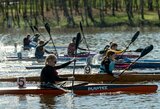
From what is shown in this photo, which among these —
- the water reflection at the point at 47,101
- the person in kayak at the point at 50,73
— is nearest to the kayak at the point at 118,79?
the person in kayak at the point at 50,73

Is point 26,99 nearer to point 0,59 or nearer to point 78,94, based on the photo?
point 78,94

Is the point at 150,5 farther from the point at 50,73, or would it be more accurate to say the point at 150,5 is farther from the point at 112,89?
the point at 50,73

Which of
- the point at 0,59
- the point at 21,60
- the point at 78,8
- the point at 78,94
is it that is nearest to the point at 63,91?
the point at 78,94

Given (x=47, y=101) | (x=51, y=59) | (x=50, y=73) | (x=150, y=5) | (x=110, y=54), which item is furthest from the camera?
(x=150, y=5)

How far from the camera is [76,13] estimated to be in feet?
312

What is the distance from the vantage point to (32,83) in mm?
26031

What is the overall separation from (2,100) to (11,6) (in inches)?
3114

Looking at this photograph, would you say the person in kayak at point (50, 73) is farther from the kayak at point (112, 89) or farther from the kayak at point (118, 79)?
the kayak at point (118, 79)

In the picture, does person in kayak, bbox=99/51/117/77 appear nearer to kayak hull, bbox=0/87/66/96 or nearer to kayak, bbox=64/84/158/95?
kayak, bbox=64/84/158/95

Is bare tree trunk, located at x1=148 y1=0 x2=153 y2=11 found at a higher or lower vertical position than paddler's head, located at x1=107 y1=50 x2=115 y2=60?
higher

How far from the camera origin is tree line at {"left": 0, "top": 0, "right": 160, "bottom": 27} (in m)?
87.0

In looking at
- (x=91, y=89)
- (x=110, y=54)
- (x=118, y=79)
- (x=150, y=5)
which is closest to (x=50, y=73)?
(x=91, y=89)

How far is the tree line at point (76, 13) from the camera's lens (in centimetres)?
8700

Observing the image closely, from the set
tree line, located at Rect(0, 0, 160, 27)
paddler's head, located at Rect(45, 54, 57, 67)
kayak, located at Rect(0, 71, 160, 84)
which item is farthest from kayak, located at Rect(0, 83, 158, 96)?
Result: tree line, located at Rect(0, 0, 160, 27)
